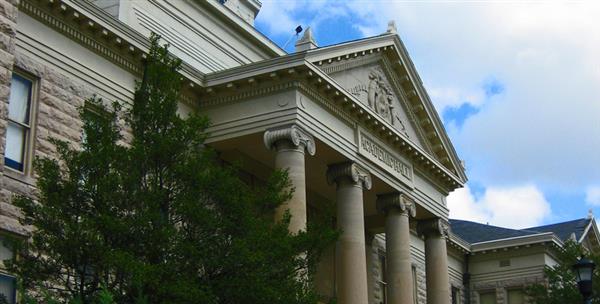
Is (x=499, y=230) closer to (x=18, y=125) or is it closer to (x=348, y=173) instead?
(x=348, y=173)

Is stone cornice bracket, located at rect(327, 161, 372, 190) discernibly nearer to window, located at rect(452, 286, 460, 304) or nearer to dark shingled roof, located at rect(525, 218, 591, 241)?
window, located at rect(452, 286, 460, 304)

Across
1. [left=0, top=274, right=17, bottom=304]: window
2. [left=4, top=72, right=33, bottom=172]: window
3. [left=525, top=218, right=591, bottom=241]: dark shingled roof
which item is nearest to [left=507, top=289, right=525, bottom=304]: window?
[left=525, top=218, right=591, bottom=241]: dark shingled roof

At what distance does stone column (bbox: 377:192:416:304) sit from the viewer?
30938mm

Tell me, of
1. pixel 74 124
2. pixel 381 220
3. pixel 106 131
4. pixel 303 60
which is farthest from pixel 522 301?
pixel 106 131

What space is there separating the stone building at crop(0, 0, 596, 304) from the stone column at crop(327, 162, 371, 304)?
0.03 metres

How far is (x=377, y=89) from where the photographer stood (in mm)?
31078

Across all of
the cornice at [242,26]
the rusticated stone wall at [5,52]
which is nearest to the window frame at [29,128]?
the rusticated stone wall at [5,52]

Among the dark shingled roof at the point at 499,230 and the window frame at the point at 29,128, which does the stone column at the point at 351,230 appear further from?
the dark shingled roof at the point at 499,230

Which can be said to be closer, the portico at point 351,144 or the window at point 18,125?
the window at point 18,125

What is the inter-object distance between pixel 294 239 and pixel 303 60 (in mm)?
9154

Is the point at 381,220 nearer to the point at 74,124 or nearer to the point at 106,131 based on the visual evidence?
the point at 74,124

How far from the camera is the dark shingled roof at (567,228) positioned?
54597 mm

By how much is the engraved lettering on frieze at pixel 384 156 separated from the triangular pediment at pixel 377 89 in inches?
34.0

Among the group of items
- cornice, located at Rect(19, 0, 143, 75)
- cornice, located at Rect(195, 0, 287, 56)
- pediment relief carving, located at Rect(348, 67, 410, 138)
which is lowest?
cornice, located at Rect(19, 0, 143, 75)
